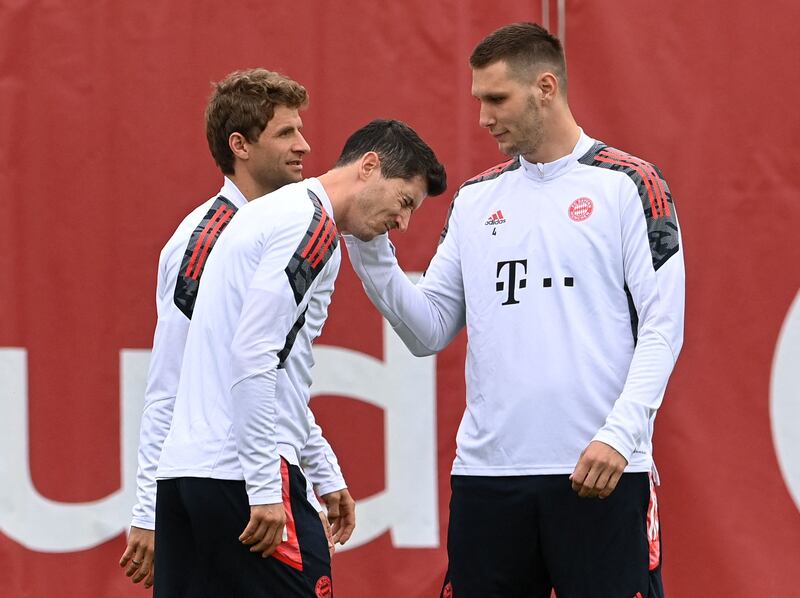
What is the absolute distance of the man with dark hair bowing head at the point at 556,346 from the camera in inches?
96.4

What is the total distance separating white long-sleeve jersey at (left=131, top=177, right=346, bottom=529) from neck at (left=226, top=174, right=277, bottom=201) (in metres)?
0.20

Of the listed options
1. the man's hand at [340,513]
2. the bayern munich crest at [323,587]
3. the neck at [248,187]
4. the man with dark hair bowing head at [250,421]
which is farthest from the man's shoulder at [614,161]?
the bayern munich crest at [323,587]

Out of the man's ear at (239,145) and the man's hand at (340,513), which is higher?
the man's ear at (239,145)

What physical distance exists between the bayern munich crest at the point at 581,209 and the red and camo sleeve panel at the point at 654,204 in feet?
0.32

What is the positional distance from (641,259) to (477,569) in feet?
2.45

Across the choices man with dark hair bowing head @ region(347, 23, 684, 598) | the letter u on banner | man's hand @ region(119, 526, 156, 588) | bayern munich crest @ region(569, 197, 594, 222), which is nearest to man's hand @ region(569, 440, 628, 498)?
man with dark hair bowing head @ region(347, 23, 684, 598)

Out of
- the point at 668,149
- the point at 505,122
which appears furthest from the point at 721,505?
the point at 505,122

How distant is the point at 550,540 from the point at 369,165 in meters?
0.87

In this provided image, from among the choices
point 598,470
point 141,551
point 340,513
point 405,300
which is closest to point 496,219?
point 405,300

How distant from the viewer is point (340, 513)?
276 cm

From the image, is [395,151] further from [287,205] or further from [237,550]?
[237,550]

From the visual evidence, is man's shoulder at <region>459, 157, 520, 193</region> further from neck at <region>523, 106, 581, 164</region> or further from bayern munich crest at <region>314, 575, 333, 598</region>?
bayern munich crest at <region>314, 575, 333, 598</region>

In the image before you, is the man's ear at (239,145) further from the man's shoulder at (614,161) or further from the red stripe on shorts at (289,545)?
the red stripe on shorts at (289,545)

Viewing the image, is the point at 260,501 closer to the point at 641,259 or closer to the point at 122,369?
the point at 641,259
